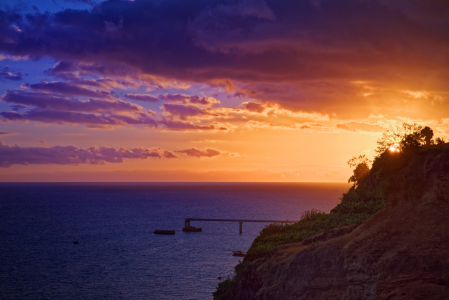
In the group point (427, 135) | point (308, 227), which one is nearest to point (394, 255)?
point (427, 135)

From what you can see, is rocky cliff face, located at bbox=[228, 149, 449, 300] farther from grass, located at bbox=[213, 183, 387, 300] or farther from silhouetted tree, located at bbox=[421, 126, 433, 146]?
grass, located at bbox=[213, 183, 387, 300]

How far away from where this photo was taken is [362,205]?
34.6 meters

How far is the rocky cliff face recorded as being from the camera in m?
15.7

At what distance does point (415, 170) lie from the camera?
19.1m

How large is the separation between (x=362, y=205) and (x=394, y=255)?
18.6 metres

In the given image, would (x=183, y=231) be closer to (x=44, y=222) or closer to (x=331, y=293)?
(x=44, y=222)

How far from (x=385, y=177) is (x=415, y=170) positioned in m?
1.86

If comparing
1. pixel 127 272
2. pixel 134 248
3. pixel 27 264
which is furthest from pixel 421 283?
pixel 134 248

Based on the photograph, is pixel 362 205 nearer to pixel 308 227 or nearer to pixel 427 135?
pixel 308 227

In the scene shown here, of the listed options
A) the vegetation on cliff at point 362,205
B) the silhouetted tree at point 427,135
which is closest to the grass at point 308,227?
the vegetation on cliff at point 362,205

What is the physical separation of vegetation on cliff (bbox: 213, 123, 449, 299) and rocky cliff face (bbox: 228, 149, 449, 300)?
53cm

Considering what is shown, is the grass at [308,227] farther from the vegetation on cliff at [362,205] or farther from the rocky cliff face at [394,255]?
the rocky cliff face at [394,255]

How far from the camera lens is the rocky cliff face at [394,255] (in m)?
15.7

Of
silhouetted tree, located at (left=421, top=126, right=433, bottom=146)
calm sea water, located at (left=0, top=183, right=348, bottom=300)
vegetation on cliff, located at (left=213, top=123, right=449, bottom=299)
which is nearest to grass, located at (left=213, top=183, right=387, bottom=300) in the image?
vegetation on cliff, located at (left=213, top=123, right=449, bottom=299)
